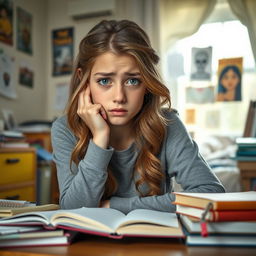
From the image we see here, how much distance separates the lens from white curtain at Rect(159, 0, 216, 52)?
2.70 meters

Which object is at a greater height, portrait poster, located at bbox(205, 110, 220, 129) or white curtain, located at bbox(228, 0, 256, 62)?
white curtain, located at bbox(228, 0, 256, 62)

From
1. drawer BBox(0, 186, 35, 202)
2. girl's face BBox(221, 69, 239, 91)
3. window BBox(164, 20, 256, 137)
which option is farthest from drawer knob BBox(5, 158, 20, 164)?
girl's face BBox(221, 69, 239, 91)

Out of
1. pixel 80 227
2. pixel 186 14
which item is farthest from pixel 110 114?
pixel 186 14

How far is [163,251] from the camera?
0.49m

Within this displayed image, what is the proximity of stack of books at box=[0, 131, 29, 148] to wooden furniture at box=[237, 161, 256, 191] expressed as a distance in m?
1.35

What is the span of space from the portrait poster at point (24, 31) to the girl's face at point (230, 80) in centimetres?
173

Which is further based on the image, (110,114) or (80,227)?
(110,114)

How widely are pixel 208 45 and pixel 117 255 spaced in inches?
101

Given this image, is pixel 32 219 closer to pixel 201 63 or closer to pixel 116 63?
pixel 116 63

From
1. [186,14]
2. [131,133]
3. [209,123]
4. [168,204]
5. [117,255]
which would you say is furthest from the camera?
[209,123]

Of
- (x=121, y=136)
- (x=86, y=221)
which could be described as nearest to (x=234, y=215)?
(x=86, y=221)

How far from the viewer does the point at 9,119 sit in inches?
105

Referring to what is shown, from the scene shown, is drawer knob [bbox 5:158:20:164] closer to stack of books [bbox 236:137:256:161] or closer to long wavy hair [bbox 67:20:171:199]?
long wavy hair [bbox 67:20:171:199]

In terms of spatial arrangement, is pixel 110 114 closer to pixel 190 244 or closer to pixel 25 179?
pixel 190 244
